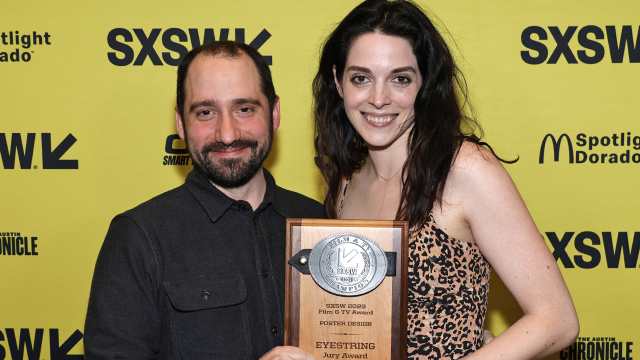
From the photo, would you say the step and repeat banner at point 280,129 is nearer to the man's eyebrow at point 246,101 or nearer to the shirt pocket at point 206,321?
the man's eyebrow at point 246,101

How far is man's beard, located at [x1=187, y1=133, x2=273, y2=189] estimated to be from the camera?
1.84 metres

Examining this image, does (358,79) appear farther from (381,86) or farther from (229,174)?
(229,174)

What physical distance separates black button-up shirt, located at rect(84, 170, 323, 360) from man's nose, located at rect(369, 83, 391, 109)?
1.89 feet

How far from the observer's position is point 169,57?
9.07ft

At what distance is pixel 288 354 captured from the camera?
5.08 feet

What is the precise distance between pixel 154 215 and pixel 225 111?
17.0 inches

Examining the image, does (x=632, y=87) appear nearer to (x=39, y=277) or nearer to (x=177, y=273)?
(x=177, y=273)

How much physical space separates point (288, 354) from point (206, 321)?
33 cm

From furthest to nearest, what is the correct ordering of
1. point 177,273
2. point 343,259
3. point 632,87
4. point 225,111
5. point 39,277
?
point 39,277 → point 632,87 → point 225,111 → point 177,273 → point 343,259

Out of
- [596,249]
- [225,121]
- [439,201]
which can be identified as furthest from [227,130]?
[596,249]

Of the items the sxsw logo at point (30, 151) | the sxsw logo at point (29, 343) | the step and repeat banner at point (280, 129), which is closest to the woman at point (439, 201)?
the step and repeat banner at point (280, 129)

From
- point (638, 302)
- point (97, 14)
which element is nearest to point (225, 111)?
point (97, 14)

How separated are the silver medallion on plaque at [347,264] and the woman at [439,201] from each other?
0.20m

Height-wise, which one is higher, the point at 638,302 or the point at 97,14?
the point at 97,14
